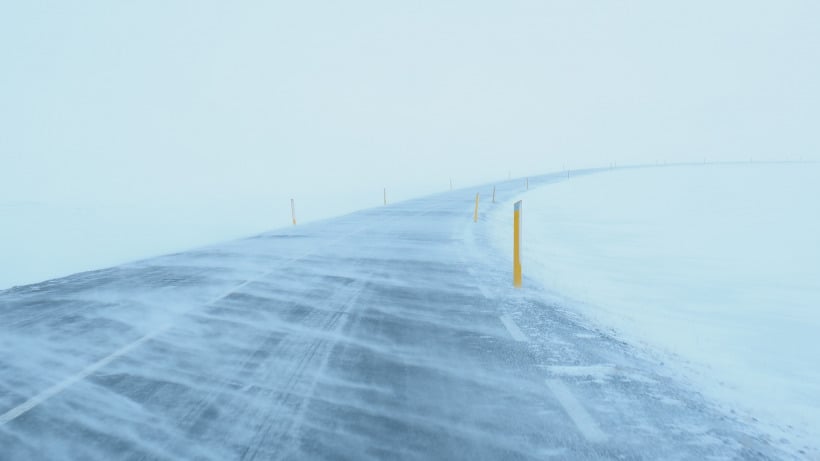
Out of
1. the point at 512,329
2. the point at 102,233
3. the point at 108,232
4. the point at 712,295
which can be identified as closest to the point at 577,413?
the point at 512,329

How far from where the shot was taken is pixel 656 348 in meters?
5.31

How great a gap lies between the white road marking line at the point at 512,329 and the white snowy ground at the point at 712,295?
3.77 ft

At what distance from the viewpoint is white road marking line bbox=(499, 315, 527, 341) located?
5520 mm

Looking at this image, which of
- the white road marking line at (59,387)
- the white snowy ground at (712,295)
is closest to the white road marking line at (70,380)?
the white road marking line at (59,387)

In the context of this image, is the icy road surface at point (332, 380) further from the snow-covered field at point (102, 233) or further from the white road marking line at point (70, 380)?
the snow-covered field at point (102, 233)

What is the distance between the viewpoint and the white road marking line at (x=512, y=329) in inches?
217

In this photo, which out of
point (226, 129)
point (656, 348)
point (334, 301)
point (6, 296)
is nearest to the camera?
point (656, 348)

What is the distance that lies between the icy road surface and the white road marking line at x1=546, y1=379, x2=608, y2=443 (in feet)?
0.05

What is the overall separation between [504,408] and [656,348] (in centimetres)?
245

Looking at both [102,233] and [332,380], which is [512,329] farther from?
[102,233]

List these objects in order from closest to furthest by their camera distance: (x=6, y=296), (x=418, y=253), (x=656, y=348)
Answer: (x=656, y=348), (x=6, y=296), (x=418, y=253)

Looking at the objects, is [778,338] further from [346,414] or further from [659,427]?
[346,414]

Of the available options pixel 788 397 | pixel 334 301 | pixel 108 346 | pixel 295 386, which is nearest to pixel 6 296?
pixel 108 346

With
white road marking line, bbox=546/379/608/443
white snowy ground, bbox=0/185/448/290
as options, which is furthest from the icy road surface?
white snowy ground, bbox=0/185/448/290
